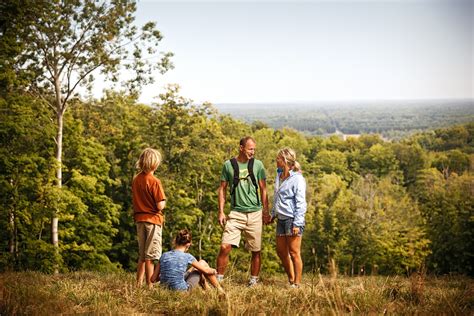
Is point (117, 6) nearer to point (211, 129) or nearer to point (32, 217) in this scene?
point (32, 217)

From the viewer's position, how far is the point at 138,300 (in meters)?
5.11

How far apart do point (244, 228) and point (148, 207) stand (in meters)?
1.63

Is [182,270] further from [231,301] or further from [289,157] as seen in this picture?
[289,157]

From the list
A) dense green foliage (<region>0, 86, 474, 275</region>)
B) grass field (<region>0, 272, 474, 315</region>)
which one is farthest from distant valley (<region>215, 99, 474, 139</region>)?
grass field (<region>0, 272, 474, 315</region>)

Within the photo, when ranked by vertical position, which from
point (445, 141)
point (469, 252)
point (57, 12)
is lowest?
point (469, 252)

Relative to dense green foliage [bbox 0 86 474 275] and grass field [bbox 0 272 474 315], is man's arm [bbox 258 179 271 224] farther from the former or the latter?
grass field [bbox 0 272 474 315]

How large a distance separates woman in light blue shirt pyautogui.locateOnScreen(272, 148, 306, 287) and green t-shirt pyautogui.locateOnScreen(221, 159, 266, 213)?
378 millimetres

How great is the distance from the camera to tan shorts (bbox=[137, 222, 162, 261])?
240 inches

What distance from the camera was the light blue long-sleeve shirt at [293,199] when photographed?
660 cm

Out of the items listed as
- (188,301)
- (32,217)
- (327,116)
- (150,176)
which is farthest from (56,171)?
(327,116)

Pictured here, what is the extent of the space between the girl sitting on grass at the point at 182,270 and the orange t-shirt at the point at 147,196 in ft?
1.46

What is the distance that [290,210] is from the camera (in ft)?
21.8

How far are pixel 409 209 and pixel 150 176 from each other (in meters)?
40.3

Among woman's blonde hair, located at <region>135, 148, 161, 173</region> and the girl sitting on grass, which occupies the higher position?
woman's blonde hair, located at <region>135, 148, 161, 173</region>
